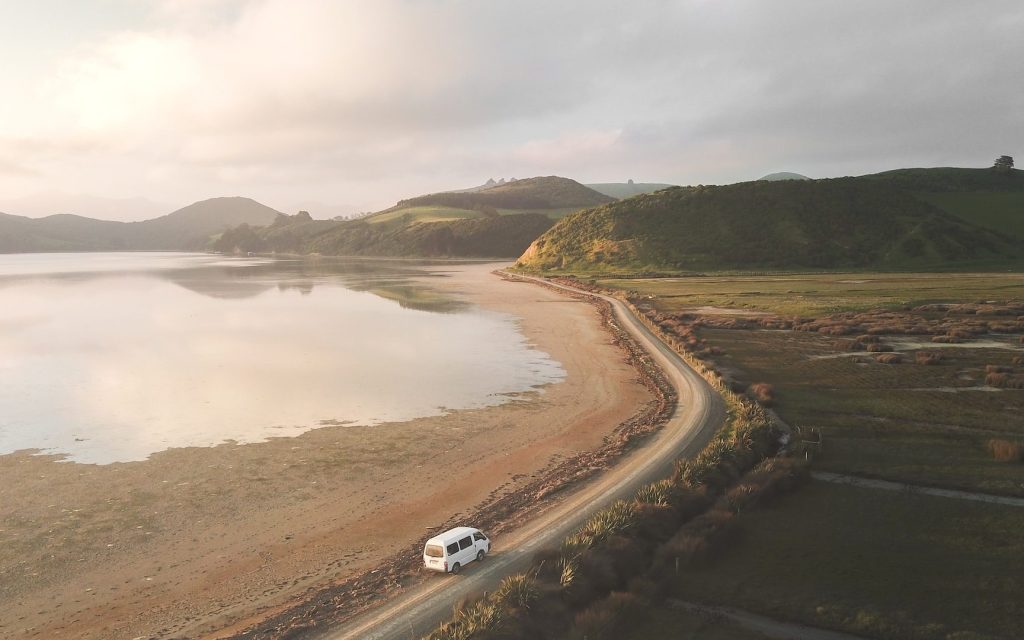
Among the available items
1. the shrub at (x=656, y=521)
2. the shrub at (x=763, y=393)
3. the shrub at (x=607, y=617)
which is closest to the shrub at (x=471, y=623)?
the shrub at (x=607, y=617)

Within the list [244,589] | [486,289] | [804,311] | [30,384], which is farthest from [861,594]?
[486,289]

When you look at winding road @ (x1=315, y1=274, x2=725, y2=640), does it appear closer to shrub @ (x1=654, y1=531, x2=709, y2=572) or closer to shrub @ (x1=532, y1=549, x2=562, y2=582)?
shrub @ (x1=532, y1=549, x2=562, y2=582)

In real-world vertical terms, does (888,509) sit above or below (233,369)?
below

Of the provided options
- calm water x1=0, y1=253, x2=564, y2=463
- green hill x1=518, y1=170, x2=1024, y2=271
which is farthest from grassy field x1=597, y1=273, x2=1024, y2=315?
calm water x1=0, y1=253, x2=564, y2=463

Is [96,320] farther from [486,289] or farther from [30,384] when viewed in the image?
[486,289]

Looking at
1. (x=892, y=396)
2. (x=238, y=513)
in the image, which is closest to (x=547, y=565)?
(x=238, y=513)

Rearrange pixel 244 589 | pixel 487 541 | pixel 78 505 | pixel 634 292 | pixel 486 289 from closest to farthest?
pixel 244 589 < pixel 487 541 < pixel 78 505 < pixel 634 292 < pixel 486 289

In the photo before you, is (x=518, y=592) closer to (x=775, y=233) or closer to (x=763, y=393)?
(x=763, y=393)
